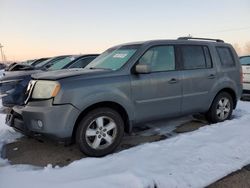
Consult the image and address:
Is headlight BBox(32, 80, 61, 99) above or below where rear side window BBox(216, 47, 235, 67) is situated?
below

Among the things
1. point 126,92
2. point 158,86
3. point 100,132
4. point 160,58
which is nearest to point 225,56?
point 160,58

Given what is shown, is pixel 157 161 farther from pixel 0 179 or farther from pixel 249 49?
pixel 249 49

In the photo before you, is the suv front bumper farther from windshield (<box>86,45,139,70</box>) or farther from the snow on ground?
windshield (<box>86,45,139,70</box>)

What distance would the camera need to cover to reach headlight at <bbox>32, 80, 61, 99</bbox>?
4168 millimetres

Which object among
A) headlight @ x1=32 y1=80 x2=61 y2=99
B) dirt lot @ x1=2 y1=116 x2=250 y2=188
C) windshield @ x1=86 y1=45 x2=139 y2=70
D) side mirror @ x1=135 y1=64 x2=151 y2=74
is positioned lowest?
dirt lot @ x1=2 y1=116 x2=250 y2=188

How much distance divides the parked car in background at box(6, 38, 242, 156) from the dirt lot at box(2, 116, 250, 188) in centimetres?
39

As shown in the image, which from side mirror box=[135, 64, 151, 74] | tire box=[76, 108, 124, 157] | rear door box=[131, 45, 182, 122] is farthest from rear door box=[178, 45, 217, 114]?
tire box=[76, 108, 124, 157]

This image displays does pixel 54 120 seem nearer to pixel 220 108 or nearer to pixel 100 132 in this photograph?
pixel 100 132

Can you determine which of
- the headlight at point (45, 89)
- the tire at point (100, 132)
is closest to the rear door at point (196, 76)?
the tire at point (100, 132)

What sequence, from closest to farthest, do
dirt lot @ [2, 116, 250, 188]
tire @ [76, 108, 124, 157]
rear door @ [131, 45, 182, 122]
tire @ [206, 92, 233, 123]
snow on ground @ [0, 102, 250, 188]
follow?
snow on ground @ [0, 102, 250, 188] → dirt lot @ [2, 116, 250, 188] → tire @ [76, 108, 124, 157] → rear door @ [131, 45, 182, 122] → tire @ [206, 92, 233, 123]

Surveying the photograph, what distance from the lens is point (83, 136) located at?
430cm

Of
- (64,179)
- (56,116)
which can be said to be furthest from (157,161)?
(56,116)

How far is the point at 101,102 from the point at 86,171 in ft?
3.62

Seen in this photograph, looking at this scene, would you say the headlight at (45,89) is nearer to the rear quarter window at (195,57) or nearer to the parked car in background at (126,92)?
the parked car in background at (126,92)
